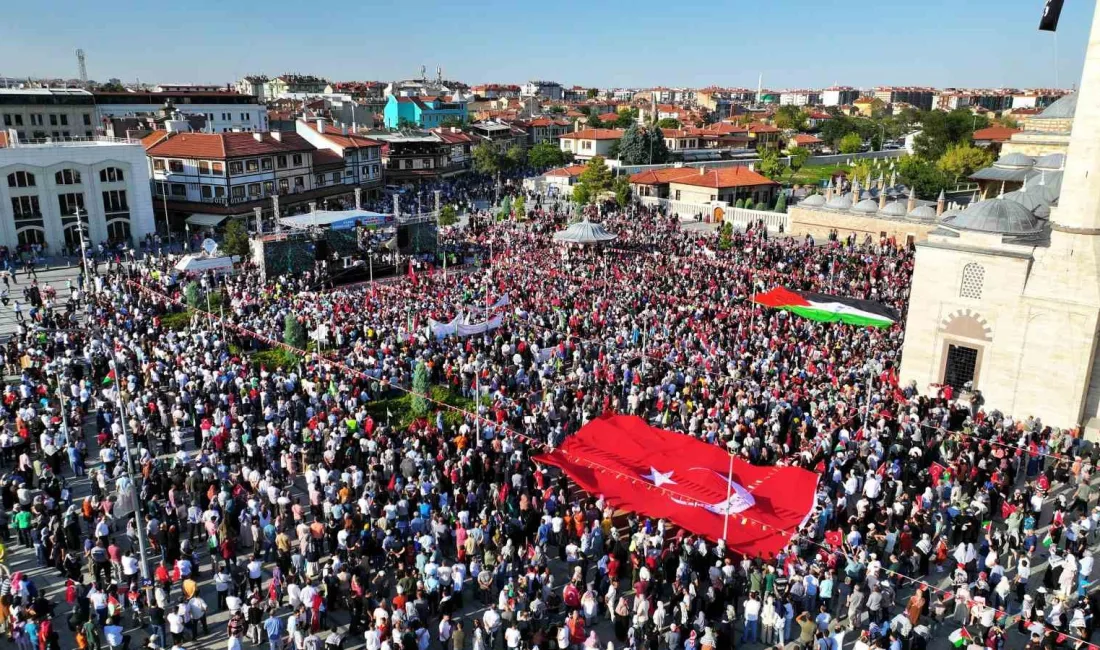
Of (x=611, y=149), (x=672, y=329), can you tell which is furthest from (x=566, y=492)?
(x=611, y=149)

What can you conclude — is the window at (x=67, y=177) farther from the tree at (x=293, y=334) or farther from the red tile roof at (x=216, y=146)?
the tree at (x=293, y=334)

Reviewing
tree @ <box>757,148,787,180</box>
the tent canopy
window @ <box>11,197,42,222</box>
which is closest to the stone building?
the tent canopy

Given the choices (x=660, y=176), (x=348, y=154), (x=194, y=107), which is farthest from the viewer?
(x=194, y=107)

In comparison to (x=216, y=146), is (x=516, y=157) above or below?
below

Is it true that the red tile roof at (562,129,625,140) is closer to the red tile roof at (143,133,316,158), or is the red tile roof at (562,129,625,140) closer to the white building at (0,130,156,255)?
the red tile roof at (143,133,316,158)

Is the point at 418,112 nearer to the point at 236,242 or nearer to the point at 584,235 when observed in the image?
the point at 236,242

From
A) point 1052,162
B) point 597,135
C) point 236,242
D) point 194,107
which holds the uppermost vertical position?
point 194,107

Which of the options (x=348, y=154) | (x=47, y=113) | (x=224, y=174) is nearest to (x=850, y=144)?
(x=348, y=154)

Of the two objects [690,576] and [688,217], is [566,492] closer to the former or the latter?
[690,576]
